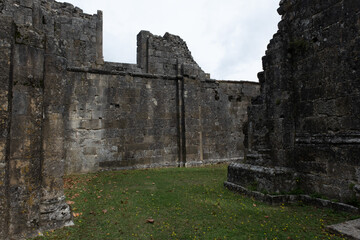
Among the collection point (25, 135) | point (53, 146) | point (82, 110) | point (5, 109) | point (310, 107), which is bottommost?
point (53, 146)

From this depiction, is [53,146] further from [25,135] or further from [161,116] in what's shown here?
[161,116]

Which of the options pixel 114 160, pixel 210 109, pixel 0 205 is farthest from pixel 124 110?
pixel 0 205

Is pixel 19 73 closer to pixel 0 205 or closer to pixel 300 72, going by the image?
pixel 0 205

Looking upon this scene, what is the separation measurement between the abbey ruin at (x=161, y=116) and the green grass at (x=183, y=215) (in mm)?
551

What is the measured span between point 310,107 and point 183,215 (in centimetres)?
357

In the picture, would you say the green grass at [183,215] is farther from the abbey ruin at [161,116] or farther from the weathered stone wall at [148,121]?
the weathered stone wall at [148,121]

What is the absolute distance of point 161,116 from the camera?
11.2 meters

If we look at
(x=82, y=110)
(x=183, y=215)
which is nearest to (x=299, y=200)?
(x=183, y=215)

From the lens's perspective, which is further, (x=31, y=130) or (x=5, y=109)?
(x=31, y=130)

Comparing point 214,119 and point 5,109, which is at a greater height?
point 214,119

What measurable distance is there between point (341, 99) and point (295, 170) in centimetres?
181

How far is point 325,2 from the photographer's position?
5094 millimetres

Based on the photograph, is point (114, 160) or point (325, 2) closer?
point (325, 2)

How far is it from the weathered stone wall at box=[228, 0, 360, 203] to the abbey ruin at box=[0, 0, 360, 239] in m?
0.02
